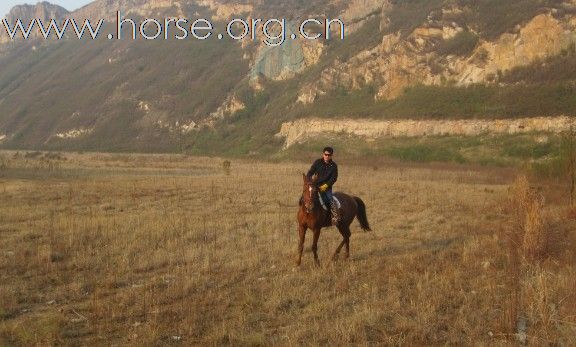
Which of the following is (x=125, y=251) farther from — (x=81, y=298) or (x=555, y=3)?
(x=555, y=3)

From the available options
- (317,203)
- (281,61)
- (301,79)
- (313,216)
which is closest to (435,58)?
(301,79)

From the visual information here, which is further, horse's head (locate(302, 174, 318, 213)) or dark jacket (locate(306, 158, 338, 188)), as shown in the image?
dark jacket (locate(306, 158, 338, 188))

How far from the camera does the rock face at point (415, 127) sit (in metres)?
59.1

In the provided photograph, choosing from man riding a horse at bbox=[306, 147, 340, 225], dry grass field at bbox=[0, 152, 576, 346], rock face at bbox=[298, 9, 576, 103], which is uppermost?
rock face at bbox=[298, 9, 576, 103]

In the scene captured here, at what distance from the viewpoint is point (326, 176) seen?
458 inches

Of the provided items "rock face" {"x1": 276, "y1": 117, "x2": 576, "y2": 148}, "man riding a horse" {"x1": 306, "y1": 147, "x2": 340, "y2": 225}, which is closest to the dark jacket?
"man riding a horse" {"x1": 306, "y1": 147, "x2": 340, "y2": 225}

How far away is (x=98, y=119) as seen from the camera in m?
146

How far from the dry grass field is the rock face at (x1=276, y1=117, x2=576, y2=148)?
127 ft

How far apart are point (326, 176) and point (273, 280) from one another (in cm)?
262

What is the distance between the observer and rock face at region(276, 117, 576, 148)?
5906 cm

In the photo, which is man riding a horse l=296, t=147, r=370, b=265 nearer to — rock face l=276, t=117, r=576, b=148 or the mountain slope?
rock face l=276, t=117, r=576, b=148

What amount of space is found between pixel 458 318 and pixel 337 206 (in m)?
4.56

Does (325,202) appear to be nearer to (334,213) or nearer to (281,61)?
(334,213)

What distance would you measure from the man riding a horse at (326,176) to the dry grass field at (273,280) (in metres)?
1.17
